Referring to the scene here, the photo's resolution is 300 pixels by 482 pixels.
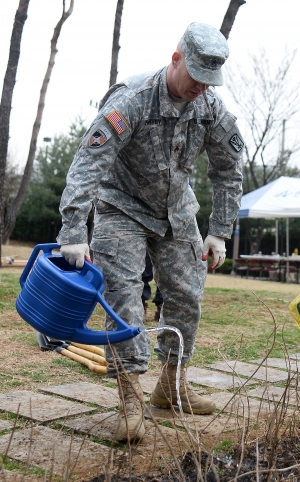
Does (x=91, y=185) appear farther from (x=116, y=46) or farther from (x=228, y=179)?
(x=116, y=46)

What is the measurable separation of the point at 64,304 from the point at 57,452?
22.1 inches

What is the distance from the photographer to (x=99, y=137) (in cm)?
270

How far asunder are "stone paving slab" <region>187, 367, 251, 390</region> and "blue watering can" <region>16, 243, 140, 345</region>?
1.50 m

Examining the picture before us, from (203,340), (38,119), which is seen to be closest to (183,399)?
(203,340)

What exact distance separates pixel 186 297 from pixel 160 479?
1.10 meters

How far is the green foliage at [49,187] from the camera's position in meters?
25.4

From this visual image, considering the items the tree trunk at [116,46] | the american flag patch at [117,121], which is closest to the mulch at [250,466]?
the american flag patch at [117,121]

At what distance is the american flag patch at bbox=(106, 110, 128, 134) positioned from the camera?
107 inches

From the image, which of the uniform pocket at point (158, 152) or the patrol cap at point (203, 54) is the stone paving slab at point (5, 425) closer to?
the uniform pocket at point (158, 152)

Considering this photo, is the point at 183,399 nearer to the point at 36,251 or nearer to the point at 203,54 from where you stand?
the point at 36,251

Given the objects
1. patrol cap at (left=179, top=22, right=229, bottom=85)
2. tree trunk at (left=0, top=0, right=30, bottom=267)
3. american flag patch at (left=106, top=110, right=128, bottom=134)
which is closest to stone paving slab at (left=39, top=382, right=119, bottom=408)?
american flag patch at (left=106, top=110, right=128, bottom=134)

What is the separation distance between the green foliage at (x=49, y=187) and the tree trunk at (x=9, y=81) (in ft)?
42.4

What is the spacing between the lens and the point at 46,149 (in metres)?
26.5

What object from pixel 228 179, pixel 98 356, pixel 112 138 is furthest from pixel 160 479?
pixel 98 356
